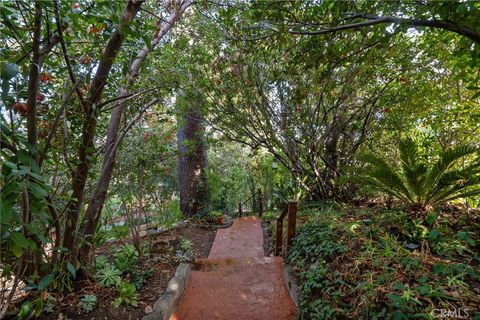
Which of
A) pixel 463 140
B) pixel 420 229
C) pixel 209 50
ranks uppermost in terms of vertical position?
pixel 209 50

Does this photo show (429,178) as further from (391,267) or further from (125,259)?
(125,259)

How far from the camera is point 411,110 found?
4.73 meters

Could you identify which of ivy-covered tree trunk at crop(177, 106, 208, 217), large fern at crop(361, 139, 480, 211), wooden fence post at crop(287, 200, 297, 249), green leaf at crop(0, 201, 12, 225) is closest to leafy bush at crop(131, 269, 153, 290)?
wooden fence post at crop(287, 200, 297, 249)

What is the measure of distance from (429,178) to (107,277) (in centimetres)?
378

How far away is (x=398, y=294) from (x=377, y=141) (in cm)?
442

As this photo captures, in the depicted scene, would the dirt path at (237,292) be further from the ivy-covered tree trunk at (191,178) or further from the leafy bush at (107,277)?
the ivy-covered tree trunk at (191,178)

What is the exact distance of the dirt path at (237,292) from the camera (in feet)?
8.81

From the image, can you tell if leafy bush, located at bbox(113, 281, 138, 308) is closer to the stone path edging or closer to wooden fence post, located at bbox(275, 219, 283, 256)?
the stone path edging

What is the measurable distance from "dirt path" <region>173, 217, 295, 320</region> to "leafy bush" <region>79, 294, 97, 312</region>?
0.80m

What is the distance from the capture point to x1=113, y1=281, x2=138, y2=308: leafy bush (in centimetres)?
240

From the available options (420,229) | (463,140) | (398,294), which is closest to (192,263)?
(398,294)

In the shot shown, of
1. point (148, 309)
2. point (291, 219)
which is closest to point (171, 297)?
point (148, 309)

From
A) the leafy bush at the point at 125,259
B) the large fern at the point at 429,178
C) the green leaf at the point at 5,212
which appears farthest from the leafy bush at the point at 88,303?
the large fern at the point at 429,178

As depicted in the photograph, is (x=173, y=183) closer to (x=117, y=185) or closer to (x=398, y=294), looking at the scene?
(x=117, y=185)
